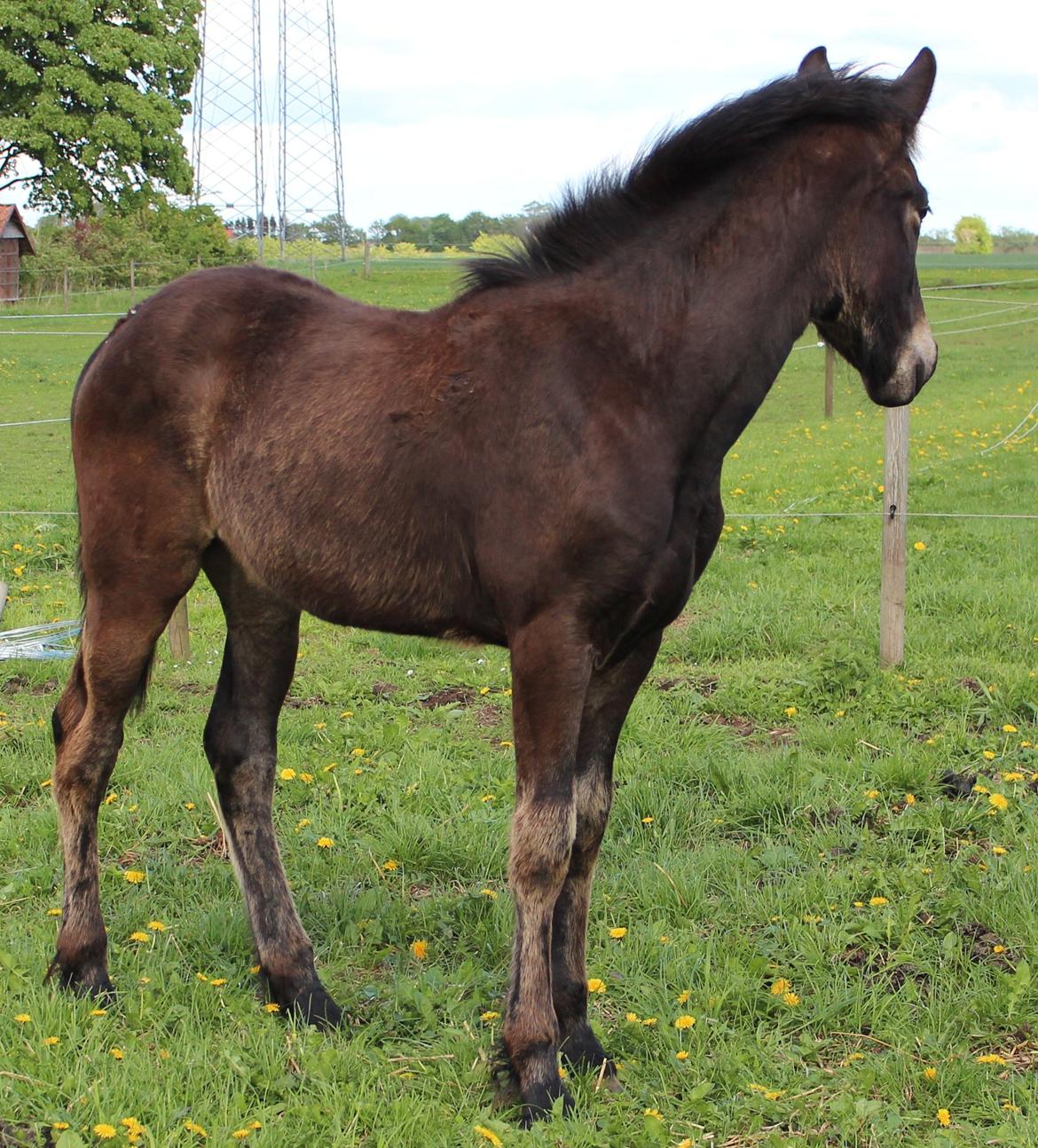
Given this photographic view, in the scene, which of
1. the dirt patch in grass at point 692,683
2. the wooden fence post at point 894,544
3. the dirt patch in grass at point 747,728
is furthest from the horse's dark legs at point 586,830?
the wooden fence post at point 894,544

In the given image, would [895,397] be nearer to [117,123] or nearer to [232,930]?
[232,930]

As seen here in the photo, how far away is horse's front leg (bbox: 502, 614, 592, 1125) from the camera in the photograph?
2922mm

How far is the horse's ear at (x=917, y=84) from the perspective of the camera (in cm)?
308

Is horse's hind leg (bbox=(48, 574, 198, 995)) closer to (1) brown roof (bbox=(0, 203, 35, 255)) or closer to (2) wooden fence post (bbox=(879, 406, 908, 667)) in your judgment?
(2) wooden fence post (bbox=(879, 406, 908, 667))

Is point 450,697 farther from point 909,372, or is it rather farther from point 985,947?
point 909,372

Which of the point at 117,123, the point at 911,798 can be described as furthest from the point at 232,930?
the point at 117,123

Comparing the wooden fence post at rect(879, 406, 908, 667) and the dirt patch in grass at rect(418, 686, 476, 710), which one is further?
the wooden fence post at rect(879, 406, 908, 667)

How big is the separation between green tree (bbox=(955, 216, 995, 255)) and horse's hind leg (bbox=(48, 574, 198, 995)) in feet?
198

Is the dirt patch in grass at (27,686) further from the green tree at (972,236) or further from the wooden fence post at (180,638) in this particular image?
the green tree at (972,236)

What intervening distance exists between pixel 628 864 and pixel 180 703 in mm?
2656

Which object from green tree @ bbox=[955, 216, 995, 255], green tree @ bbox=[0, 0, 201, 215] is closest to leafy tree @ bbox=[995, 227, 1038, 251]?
green tree @ bbox=[955, 216, 995, 255]

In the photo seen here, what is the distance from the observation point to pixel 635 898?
397 cm

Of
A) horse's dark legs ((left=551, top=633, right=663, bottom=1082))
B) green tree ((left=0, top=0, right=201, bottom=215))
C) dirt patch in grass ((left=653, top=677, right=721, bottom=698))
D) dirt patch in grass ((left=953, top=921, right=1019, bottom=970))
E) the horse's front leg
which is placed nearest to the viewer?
the horse's front leg

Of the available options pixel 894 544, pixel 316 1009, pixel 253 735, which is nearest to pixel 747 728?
pixel 894 544
